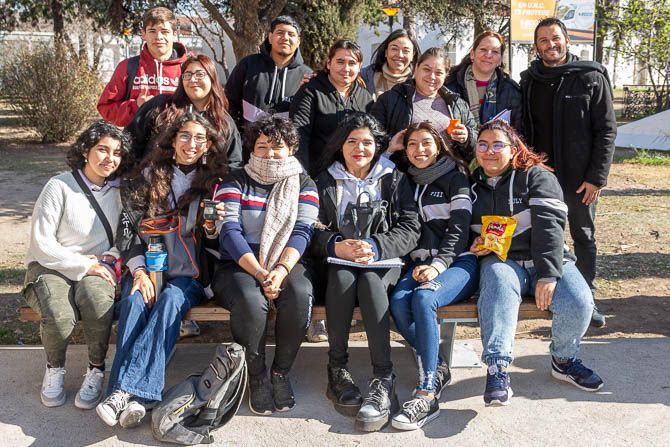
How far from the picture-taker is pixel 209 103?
411 cm

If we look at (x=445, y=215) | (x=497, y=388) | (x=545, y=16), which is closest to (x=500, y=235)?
(x=445, y=215)

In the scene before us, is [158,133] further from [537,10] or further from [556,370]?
[537,10]

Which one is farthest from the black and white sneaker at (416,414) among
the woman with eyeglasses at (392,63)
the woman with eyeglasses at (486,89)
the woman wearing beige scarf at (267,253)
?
the woman with eyeglasses at (392,63)

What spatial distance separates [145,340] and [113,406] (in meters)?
0.34

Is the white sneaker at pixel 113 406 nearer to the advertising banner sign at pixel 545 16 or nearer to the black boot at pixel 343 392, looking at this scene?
the black boot at pixel 343 392

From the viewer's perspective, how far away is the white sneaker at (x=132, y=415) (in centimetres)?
318

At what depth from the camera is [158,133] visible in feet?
13.0

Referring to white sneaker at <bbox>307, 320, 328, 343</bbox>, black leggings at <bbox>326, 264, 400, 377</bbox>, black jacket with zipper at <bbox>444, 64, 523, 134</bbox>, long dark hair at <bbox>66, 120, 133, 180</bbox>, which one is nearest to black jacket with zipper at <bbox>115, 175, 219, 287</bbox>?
long dark hair at <bbox>66, 120, 133, 180</bbox>

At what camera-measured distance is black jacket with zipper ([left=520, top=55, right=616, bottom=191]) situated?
4.42 m

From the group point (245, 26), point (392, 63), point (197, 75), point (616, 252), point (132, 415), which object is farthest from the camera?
point (245, 26)

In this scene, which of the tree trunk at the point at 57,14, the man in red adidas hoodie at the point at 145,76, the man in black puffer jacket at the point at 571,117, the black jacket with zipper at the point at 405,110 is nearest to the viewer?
the black jacket with zipper at the point at 405,110

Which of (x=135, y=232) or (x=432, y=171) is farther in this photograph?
(x=432, y=171)

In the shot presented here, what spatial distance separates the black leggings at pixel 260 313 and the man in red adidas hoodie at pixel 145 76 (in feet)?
5.27

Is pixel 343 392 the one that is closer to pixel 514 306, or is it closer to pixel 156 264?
pixel 514 306
